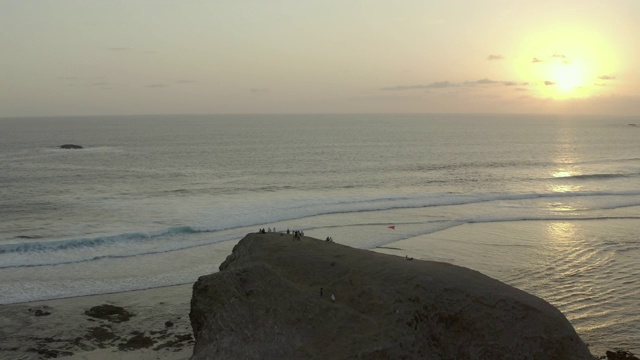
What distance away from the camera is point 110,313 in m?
17.8

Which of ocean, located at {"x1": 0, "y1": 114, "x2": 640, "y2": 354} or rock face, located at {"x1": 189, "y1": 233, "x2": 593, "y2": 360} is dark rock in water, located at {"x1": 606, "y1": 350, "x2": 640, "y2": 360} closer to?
ocean, located at {"x1": 0, "y1": 114, "x2": 640, "y2": 354}

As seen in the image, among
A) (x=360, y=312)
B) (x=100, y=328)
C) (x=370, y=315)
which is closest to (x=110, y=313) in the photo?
(x=100, y=328)

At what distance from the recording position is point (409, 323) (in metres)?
10.8

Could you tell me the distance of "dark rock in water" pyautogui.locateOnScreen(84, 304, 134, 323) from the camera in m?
17.3

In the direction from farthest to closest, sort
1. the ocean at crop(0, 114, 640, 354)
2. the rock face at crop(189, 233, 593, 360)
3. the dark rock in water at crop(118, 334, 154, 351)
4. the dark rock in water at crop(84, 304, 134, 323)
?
the ocean at crop(0, 114, 640, 354), the dark rock in water at crop(84, 304, 134, 323), the dark rock in water at crop(118, 334, 154, 351), the rock face at crop(189, 233, 593, 360)

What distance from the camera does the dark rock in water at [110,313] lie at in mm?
17344

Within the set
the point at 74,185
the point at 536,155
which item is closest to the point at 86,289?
the point at 74,185

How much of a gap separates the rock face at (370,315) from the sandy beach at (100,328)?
347cm

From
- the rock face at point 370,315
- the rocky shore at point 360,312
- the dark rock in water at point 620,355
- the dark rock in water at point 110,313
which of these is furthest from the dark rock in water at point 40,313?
the dark rock in water at point 620,355

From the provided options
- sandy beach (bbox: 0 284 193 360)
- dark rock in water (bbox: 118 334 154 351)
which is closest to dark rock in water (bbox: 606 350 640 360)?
sandy beach (bbox: 0 284 193 360)

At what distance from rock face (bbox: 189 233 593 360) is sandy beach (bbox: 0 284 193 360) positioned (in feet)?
11.4

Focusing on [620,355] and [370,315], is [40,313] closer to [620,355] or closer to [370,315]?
[370,315]

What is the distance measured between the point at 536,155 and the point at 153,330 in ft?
248

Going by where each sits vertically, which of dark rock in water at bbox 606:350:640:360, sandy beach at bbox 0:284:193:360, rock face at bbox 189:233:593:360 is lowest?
sandy beach at bbox 0:284:193:360
